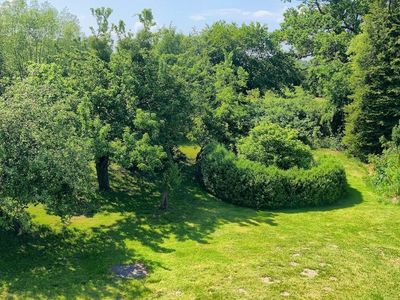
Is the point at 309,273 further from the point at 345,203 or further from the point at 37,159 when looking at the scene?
the point at 37,159

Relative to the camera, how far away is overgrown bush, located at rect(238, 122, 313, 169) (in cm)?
2155

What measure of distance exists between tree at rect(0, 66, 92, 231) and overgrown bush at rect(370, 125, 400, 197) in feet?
47.6

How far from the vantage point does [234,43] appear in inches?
1581

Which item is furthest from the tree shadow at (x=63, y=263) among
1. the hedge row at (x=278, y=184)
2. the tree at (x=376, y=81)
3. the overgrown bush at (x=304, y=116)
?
the tree at (x=376, y=81)

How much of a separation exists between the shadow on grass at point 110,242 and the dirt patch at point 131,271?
0.23 m

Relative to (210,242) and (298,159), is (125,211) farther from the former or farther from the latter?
(298,159)

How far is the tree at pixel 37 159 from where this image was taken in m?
14.0

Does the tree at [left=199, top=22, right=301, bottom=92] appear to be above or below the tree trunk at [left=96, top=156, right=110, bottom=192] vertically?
above

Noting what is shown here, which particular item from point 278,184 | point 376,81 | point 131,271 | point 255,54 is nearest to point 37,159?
point 131,271

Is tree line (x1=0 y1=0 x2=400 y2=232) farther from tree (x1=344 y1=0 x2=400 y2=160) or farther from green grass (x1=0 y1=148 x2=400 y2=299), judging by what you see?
green grass (x1=0 y1=148 x2=400 y2=299)

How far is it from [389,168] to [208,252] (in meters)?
11.8

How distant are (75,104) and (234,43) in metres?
24.1

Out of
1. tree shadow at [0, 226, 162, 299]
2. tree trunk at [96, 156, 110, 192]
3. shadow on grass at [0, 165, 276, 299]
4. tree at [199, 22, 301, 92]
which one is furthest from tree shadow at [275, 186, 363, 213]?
tree at [199, 22, 301, 92]

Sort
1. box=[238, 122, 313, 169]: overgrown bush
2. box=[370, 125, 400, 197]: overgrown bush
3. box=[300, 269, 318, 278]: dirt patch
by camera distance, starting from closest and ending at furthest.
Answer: box=[300, 269, 318, 278]: dirt patch, box=[370, 125, 400, 197]: overgrown bush, box=[238, 122, 313, 169]: overgrown bush
